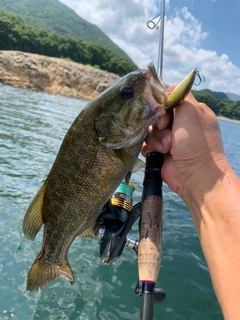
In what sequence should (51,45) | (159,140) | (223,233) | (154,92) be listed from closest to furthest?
(223,233) < (154,92) < (159,140) < (51,45)

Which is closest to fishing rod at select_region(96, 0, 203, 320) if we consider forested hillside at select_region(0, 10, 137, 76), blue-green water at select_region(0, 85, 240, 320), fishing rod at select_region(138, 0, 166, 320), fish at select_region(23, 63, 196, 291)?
fishing rod at select_region(138, 0, 166, 320)

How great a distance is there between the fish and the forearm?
24.2 inches

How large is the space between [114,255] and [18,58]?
51.5 meters

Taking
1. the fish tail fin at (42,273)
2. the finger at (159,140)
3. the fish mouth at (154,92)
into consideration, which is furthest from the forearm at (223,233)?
the fish tail fin at (42,273)

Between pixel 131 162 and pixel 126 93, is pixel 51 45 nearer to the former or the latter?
pixel 126 93

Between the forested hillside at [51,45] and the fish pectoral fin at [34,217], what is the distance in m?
76.0

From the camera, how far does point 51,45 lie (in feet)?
267

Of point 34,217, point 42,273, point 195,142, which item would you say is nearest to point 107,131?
point 195,142

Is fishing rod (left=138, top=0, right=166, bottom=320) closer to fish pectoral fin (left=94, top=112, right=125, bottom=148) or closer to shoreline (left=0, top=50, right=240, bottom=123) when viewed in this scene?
fish pectoral fin (left=94, top=112, right=125, bottom=148)

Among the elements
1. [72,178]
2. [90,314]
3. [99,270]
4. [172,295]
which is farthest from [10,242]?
[72,178]

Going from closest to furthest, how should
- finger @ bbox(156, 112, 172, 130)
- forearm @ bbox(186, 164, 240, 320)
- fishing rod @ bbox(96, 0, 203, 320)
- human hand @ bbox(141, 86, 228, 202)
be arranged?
1. forearm @ bbox(186, 164, 240, 320)
2. fishing rod @ bbox(96, 0, 203, 320)
3. human hand @ bbox(141, 86, 228, 202)
4. finger @ bbox(156, 112, 172, 130)

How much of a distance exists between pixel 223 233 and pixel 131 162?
0.89m

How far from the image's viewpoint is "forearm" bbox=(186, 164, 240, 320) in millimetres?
1781

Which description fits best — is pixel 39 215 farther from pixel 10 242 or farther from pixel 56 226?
pixel 10 242
